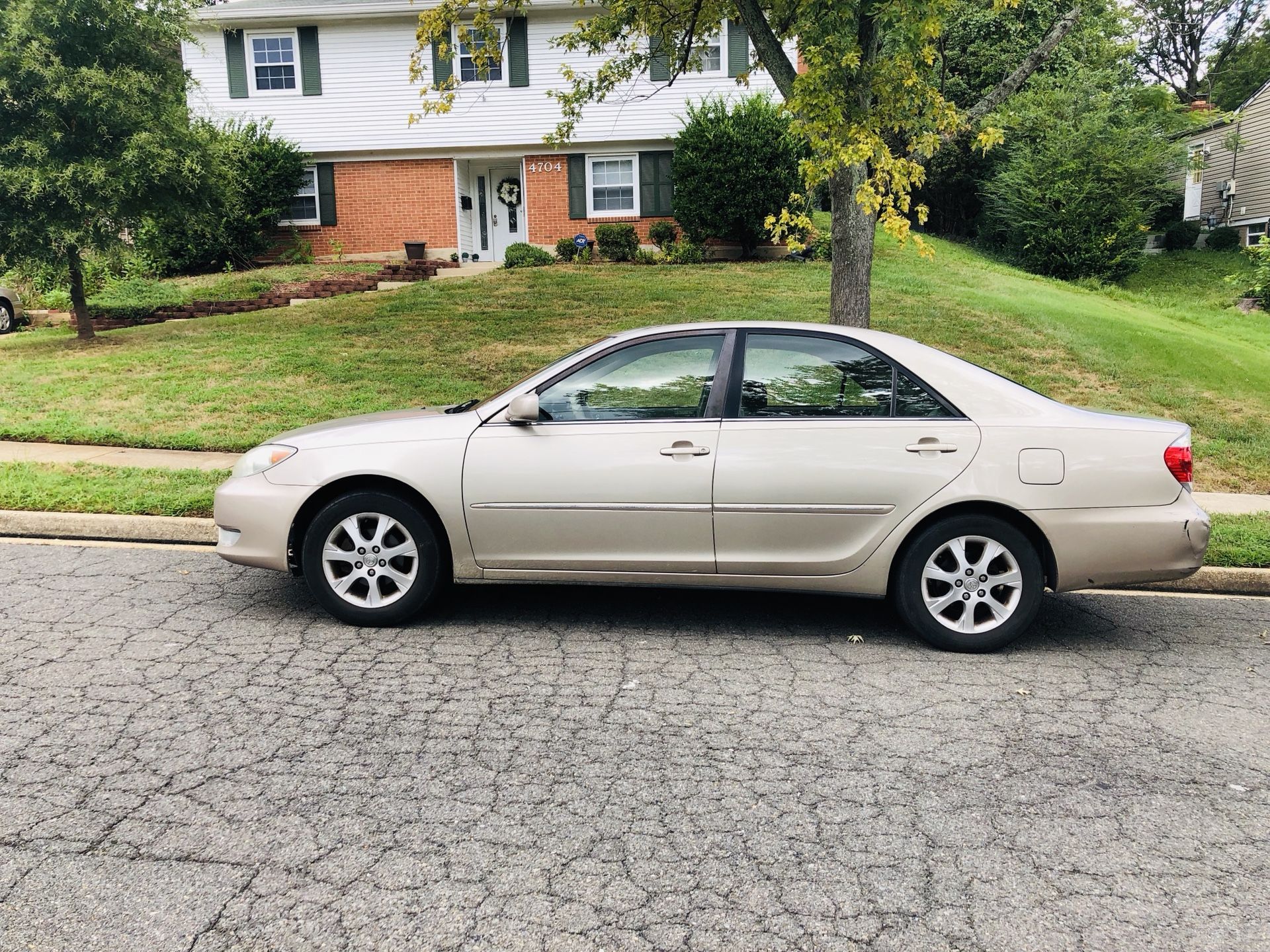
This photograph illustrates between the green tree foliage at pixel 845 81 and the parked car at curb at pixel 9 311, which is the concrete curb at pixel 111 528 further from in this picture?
the parked car at curb at pixel 9 311

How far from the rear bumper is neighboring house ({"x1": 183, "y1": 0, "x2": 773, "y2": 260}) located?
60.6ft

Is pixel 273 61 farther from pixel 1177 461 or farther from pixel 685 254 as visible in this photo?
pixel 1177 461

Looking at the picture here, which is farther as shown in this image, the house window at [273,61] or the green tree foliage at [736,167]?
the house window at [273,61]

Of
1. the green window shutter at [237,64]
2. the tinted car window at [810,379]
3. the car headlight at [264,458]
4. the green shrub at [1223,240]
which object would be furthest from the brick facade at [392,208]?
the green shrub at [1223,240]

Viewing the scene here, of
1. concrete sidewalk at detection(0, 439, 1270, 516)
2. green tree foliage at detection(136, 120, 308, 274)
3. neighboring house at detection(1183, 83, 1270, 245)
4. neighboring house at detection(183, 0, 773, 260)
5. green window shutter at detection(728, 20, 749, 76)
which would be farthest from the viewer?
neighboring house at detection(1183, 83, 1270, 245)

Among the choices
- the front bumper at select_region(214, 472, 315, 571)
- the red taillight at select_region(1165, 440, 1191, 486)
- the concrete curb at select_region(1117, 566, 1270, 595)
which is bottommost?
the concrete curb at select_region(1117, 566, 1270, 595)

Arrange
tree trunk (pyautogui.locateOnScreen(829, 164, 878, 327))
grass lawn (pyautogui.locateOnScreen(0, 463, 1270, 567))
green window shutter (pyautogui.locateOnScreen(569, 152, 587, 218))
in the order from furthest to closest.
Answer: green window shutter (pyautogui.locateOnScreen(569, 152, 587, 218))
tree trunk (pyautogui.locateOnScreen(829, 164, 878, 327))
grass lawn (pyautogui.locateOnScreen(0, 463, 1270, 567))

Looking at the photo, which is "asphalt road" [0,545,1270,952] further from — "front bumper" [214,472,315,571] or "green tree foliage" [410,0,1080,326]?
"green tree foliage" [410,0,1080,326]

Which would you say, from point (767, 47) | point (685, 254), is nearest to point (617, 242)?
point (685, 254)

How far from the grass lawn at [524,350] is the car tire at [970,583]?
5.36 m

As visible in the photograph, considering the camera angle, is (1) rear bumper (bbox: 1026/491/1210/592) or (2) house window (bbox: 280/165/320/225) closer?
(1) rear bumper (bbox: 1026/491/1210/592)

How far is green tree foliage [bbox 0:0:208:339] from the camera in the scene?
13.1 m

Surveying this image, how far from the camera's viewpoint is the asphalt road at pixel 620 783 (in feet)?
9.11

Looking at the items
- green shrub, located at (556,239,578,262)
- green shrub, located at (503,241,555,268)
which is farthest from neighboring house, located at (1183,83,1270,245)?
green shrub, located at (503,241,555,268)
